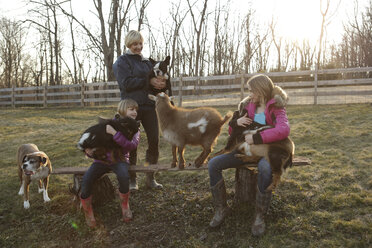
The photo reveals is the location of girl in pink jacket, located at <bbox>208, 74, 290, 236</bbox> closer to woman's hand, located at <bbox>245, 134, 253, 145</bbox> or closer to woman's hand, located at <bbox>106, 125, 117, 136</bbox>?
woman's hand, located at <bbox>245, 134, 253, 145</bbox>

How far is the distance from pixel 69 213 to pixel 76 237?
650 millimetres

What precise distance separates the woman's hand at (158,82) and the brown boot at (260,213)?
5.58 ft

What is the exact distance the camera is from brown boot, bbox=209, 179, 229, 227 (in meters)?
3.06

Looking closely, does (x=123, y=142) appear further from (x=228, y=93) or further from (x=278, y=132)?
(x=228, y=93)

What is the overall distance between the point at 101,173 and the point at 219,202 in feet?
4.75

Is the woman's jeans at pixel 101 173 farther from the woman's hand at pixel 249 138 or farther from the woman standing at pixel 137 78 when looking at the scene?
the woman's hand at pixel 249 138

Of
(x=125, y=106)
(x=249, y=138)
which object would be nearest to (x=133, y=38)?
(x=125, y=106)

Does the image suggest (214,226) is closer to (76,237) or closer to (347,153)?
(76,237)

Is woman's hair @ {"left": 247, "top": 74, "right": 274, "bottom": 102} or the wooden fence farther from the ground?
the wooden fence

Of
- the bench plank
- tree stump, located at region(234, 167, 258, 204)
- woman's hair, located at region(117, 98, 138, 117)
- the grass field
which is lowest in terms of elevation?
the grass field

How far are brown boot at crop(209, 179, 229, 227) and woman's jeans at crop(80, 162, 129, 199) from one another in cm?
105

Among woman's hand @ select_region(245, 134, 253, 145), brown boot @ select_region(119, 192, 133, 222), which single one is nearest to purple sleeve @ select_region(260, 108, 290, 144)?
woman's hand @ select_region(245, 134, 253, 145)

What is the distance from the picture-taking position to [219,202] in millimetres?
3102

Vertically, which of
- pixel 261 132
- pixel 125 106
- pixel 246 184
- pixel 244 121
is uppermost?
pixel 125 106
